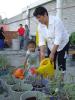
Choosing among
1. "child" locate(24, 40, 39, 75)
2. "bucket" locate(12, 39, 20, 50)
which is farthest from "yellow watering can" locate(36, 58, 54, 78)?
"bucket" locate(12, 39, 20, 50)

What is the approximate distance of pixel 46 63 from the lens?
16.7ft

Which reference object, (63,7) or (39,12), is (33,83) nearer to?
(39,12)

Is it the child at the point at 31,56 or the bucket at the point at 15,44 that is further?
the bucket at the point at 15,44

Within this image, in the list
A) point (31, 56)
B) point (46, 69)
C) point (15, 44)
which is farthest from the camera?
point (15, 44)

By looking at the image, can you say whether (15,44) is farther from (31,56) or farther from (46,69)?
(46,69)

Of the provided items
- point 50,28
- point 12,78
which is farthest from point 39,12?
point 12,78

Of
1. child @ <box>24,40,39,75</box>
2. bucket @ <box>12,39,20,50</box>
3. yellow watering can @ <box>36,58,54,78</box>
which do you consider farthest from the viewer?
bucket @ <box>12,39,20,50</box>

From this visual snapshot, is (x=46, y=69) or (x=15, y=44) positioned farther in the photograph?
(x=15, y=44)

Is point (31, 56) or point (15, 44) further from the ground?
point (31, 56)

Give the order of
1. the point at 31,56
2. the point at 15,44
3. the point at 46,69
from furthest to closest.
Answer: the point at 15,44 → the point at 31,56 → the point at 46,69

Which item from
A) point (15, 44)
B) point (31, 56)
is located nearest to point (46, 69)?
point (31, 56)

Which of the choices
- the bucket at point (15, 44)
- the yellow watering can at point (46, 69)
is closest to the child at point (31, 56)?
the yellow watering can at point (46, 69)

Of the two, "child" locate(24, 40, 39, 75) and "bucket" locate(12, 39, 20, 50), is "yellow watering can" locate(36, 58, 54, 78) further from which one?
"bucket" locate(12, 39, 20, 50)

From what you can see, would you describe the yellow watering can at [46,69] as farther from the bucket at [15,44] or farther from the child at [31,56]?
the bucket at [15,44]
